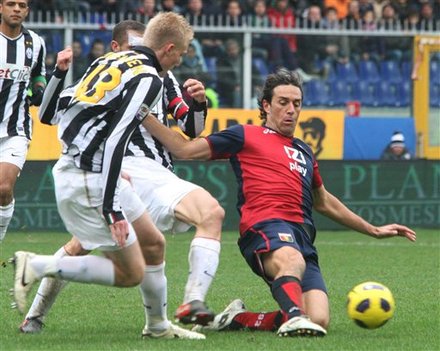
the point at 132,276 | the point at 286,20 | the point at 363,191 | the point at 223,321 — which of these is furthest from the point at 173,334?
the point at 286,20

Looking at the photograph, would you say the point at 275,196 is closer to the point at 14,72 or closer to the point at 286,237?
the point at 286,237

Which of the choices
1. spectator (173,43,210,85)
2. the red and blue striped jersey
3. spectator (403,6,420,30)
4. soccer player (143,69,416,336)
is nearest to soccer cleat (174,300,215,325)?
soccer player (143,69,416,336)

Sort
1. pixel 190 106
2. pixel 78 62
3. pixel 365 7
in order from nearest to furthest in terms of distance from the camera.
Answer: pixel 190 106
pixel 78 62
pixel 365 7

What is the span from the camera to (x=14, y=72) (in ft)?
31.6

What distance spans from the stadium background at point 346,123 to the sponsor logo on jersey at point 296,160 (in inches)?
307

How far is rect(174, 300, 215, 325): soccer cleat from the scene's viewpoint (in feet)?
22.5

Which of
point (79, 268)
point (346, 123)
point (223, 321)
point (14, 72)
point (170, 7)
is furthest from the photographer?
point (170, 7)

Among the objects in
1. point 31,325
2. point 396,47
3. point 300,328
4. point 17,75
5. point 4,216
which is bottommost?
point 31,325

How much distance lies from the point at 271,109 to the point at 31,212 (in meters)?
8.12

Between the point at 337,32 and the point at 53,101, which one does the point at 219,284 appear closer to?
the point at 53,101

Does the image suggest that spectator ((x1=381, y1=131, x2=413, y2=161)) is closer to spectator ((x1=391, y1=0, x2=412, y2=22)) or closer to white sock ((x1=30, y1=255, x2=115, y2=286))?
spectator ((x1=391, y1=0, x2=412, y2=22))

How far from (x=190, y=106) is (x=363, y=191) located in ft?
28.7

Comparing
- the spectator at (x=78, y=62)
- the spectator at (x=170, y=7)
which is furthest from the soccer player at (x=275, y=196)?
the spectator at (x=170, y=7)

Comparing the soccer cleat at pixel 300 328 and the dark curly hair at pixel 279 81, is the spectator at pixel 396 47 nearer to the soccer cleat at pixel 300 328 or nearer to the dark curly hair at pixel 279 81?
the dark curly hair at pixel 279 81
